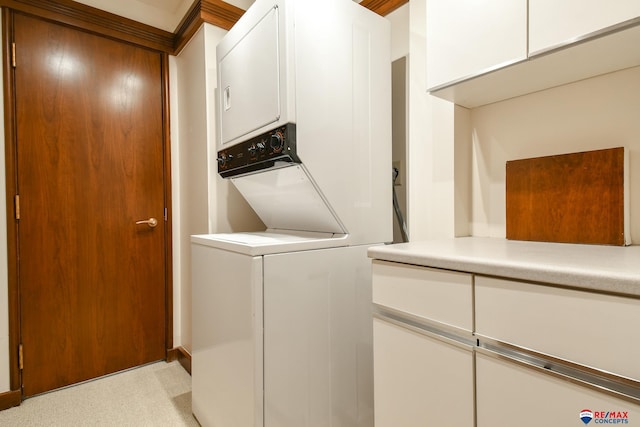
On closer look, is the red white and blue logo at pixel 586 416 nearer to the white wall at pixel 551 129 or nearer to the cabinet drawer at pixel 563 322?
the cabinet drawer at pixel 563 322

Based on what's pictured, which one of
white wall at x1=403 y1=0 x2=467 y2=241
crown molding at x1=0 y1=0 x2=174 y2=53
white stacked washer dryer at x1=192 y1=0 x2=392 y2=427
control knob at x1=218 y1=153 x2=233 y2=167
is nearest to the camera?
white stacked washer dryer at x1=192 y1=0 x2=392 y2=427

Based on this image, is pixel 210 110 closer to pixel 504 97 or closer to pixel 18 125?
pixel 18 125

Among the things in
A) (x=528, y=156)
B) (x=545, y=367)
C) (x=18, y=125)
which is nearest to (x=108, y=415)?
(x=18, y=125)

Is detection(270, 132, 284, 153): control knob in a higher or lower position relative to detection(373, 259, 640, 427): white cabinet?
higher

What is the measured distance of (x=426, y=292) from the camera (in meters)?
0.98

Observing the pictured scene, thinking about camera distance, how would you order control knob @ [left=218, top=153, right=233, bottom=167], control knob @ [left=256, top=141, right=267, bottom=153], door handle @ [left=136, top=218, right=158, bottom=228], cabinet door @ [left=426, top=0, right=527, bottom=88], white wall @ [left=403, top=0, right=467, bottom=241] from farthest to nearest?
door handle @ [left=136, top=218, right=158, bottom=228] → control knob @ [left=218, top=153, right=233, bottom=167] → white wall @ [left=403, top=0, right=467, bottom=241] → control knob @ [left=256, top=141, right=267, bottom=153] → cabinet door @ [left=426, top=0, right=527, bottom=88]

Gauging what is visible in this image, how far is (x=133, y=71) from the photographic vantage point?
235cm

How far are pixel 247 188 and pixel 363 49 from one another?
960 millimetres

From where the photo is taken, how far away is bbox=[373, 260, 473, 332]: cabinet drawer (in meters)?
0.89

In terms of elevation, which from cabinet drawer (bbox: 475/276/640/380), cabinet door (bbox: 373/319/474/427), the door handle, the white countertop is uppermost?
the door handle

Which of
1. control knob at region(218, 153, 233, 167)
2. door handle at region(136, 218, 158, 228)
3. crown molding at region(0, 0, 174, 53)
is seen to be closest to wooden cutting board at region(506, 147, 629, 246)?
control knob at region(218, 153, 233, 167)

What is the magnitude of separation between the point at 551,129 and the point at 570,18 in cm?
47

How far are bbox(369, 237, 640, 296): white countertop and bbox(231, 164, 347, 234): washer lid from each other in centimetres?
42

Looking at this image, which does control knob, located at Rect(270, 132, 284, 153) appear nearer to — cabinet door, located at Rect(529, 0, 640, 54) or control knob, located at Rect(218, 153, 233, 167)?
control knob, located at Rect(218, 153, 233, 167)
